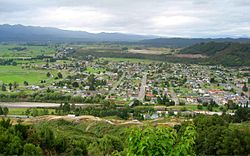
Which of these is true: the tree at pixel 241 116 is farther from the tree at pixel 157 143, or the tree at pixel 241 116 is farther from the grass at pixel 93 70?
the grass at pixel 93 70

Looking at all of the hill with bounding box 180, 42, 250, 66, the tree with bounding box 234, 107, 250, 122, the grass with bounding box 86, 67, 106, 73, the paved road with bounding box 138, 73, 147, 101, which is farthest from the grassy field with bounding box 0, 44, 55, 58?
the tree with bounding box 234, 107, 250, 122

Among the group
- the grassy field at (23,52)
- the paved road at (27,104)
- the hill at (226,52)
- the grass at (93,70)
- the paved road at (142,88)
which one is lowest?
the paved road at (27,104)

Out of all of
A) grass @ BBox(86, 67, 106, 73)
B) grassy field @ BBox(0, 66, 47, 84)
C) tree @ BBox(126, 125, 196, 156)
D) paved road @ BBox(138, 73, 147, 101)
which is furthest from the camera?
grass @ BBox(86, 67, 106, 73)

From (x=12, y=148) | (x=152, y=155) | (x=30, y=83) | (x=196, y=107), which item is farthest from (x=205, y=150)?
(x=30, y=83)

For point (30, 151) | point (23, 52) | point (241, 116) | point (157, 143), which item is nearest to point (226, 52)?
point (23, 52)

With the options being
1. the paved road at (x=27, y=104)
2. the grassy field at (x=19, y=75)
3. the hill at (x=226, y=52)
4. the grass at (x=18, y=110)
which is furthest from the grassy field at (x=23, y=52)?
the grass at (x=18, y=110)

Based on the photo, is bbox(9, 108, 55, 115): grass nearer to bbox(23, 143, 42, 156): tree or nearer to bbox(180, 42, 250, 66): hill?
bbox(23, 143, 42, 156): tree

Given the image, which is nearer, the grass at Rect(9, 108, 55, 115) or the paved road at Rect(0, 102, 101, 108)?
the grass at Rect(9, 108, 55, 115)
